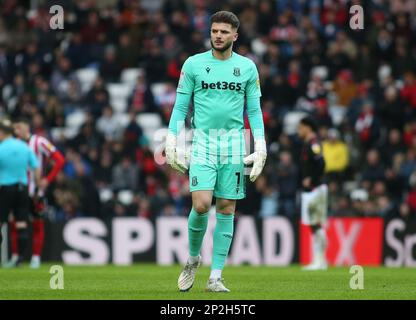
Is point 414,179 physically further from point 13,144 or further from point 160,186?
point 13,144

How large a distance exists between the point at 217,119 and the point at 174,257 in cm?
991

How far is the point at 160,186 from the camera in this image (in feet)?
71.9

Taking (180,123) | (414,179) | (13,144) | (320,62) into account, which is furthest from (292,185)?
(180,123)

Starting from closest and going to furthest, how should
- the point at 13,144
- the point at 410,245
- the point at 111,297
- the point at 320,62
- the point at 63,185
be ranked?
the point at 111,297 → the point at 13,144 → the point at 410,245 → the point at 63,185 → the point at 320,62

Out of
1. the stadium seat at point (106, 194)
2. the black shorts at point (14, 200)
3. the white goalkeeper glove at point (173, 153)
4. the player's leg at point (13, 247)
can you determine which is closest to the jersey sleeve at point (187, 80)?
the white goalkeeper glove at point (173, 153)

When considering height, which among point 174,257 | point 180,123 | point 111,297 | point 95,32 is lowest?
point 174,257

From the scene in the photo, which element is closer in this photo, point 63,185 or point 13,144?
point 13,144

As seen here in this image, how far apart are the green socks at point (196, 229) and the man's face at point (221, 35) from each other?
1.56 metres

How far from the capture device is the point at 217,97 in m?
10.3

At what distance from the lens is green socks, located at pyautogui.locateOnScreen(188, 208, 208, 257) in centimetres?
1032

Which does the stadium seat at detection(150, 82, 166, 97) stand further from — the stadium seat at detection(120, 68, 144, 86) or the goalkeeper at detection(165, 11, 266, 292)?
the goalkeeper at detection(165, 11, 266, 292)

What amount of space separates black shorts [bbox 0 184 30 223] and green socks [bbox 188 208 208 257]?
725 cm

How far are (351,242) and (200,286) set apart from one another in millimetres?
9027

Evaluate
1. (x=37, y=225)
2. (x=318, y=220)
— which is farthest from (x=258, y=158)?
(x=37, y=225)
